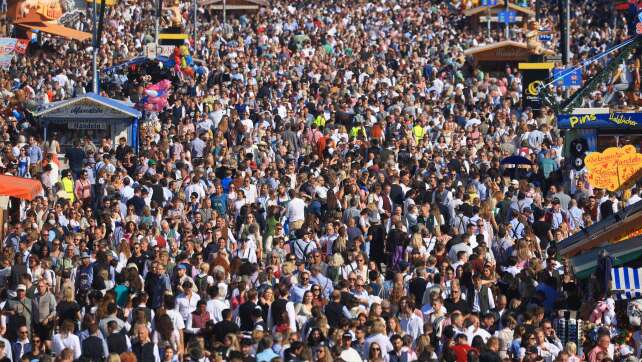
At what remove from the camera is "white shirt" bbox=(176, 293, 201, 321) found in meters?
21.7

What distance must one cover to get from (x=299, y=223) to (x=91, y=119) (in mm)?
7209

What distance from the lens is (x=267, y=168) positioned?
29484 mm

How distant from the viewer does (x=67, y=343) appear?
2036 cm

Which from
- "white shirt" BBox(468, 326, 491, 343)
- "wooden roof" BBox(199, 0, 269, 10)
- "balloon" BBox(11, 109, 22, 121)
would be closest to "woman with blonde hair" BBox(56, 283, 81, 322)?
"white shirt" BBox(468, 326, 491, 343)

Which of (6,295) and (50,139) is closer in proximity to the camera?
(6,295)

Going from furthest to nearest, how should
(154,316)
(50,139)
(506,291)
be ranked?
(50,139) → (506,291) → (154,316)

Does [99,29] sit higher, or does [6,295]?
[99,29]

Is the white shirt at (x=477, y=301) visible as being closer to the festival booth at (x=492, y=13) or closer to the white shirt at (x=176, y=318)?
the white shirt at (x=176, y=318)

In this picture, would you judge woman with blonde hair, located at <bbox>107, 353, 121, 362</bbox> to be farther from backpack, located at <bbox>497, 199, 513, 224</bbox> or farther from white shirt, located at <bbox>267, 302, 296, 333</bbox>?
backpack, located at <bbox>497, 199, 513, 224</bbox>

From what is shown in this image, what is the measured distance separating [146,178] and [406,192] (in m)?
3.83

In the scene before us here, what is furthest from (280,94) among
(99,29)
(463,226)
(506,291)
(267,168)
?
(506,291)

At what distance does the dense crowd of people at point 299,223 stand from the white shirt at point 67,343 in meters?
0.02

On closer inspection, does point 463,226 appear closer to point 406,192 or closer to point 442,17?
point 406,192

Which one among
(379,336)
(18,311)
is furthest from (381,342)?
(18,311)
